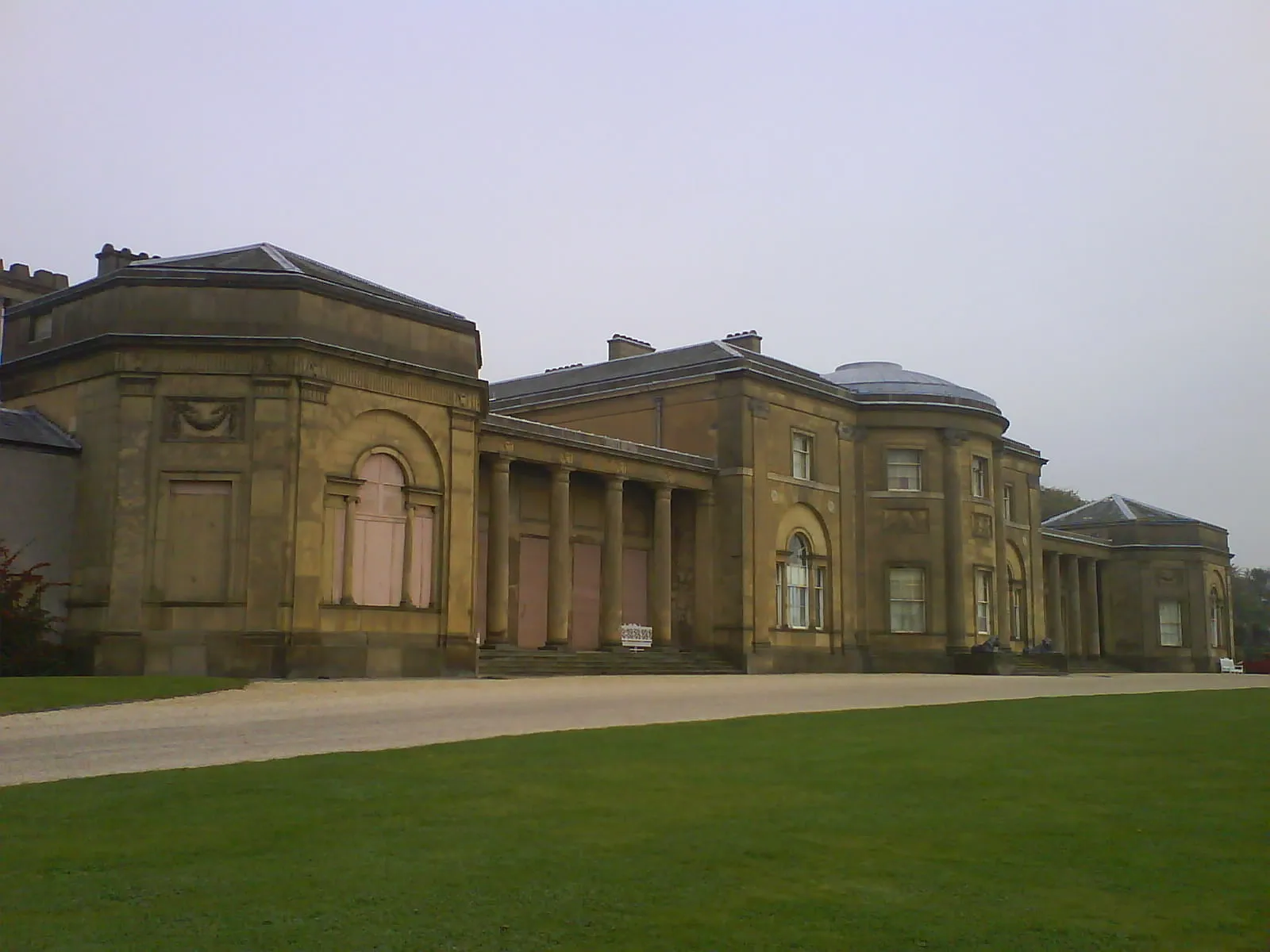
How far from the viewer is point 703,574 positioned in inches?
1515

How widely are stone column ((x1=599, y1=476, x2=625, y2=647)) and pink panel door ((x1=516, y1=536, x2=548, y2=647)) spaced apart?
164cm

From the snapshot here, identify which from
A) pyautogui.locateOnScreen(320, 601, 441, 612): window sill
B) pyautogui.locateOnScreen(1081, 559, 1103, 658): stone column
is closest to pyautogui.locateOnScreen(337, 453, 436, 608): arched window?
pyautogui.locateOnScreen(320, 601, 441, 612): window sill

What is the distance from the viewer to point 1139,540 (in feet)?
203

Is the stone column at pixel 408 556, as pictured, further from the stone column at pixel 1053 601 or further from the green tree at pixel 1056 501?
the green tree at pixel 1056 501

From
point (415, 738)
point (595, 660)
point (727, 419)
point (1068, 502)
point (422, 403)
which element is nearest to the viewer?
point (415, 738)

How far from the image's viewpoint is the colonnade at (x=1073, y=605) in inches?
2263

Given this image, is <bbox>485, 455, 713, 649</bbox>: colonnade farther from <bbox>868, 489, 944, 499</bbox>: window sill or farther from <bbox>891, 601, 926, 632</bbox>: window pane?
<bbox>891, 601, 926, 632</bbox>: window pane

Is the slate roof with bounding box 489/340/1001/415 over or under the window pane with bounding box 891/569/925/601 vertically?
over

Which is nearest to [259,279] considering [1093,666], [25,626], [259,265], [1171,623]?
[259,265]

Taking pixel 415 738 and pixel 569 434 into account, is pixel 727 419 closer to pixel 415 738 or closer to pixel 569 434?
pixel 569 434

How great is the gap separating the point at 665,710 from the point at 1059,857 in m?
11.3

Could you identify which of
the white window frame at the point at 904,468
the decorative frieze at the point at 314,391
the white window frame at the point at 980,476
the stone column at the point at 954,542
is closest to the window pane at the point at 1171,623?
the white window frame at the point at 980,476

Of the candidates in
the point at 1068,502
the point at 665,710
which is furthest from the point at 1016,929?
the point at 1068,502

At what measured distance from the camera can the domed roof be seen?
1710 inches
